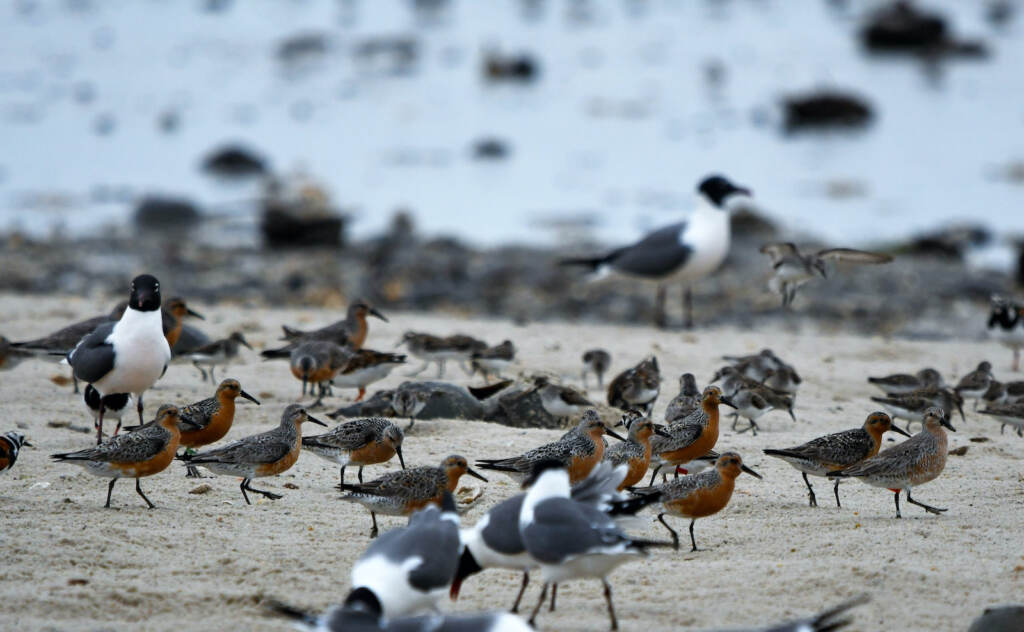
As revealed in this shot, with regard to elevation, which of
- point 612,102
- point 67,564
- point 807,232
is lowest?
point 67,564

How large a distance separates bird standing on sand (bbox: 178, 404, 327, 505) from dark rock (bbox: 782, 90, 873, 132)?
2566cm

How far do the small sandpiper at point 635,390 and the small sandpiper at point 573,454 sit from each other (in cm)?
205

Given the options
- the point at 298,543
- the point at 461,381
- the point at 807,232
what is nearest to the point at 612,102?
the point at 807,232

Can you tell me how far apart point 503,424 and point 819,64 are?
29930mm

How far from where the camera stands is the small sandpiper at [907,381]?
1060cm

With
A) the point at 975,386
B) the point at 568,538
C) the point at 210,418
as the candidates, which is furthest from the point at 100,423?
the point at 975,386

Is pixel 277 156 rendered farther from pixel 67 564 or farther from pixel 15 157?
pixel 67 564

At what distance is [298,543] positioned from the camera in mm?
6723

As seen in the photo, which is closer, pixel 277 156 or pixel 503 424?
pixel 503 424

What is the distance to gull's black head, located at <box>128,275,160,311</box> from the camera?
8.84 m

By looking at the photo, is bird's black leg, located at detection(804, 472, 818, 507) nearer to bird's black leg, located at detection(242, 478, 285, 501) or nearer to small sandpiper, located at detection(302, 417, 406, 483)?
small sandpiper, located at detection(302, 417, 406, 483)

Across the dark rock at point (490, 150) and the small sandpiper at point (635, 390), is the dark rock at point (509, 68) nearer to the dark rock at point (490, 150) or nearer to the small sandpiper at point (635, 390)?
the dark rock at point (490, 150)

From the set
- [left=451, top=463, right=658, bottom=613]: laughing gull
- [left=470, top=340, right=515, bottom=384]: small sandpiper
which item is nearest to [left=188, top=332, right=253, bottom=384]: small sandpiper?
[left=470, top=340, right=515, bottom=384]: small sandpiper

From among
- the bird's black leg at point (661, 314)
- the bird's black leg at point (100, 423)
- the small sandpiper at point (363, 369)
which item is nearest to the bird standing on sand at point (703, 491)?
the bird's black leg at point (100, 423)
